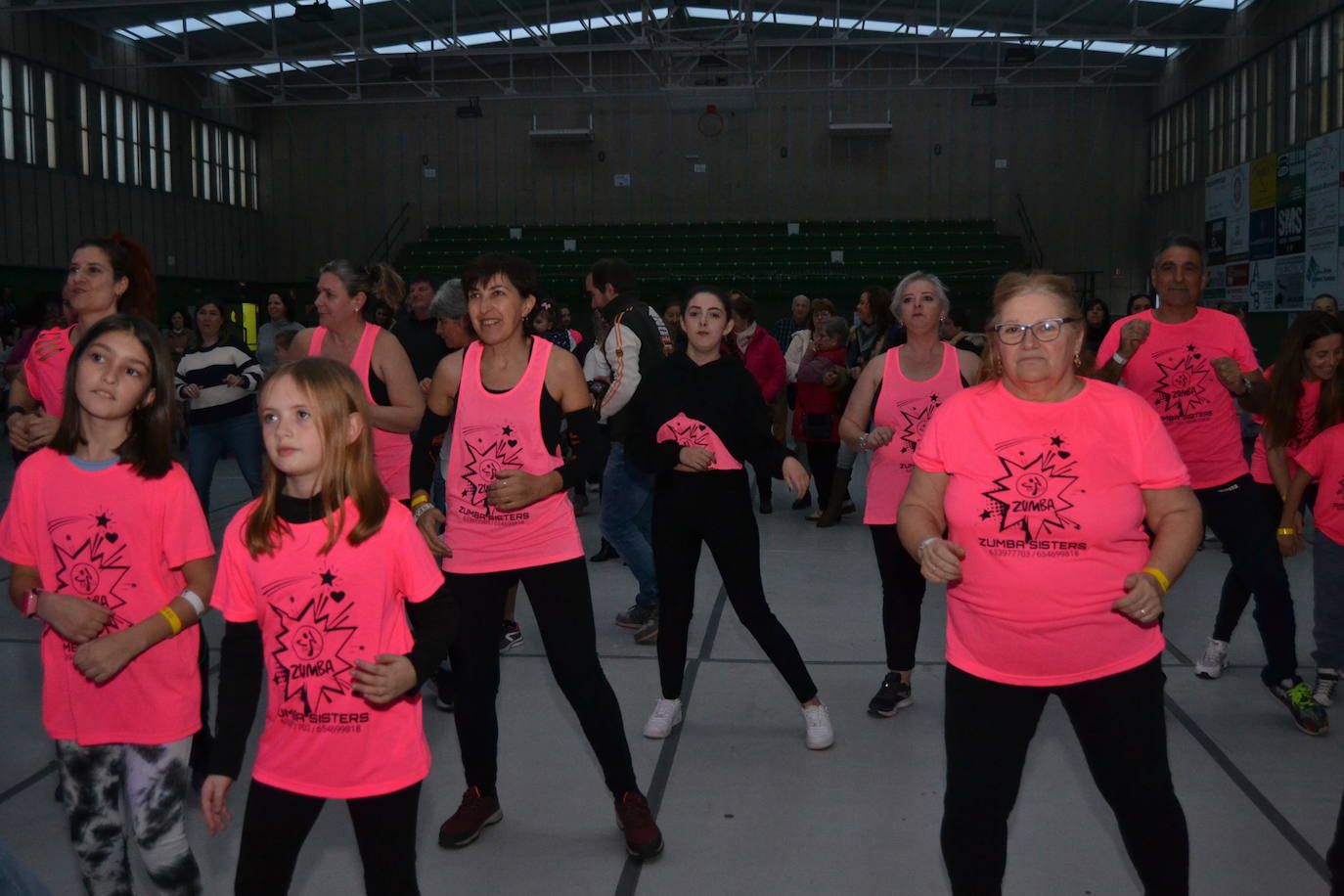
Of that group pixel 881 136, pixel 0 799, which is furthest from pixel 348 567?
pixel 881 136

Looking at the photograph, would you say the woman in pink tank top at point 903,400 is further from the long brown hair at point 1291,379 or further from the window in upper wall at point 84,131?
the window in upper wall at point 84,131

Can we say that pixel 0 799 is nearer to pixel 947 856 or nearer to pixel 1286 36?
pixel 947 856

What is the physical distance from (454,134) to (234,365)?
2343 cm

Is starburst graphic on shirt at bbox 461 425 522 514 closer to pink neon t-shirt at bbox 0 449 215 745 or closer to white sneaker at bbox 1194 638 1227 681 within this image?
pink neon t-shirt at bbox 0 449 215 745

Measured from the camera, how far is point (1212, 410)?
4.14 meters

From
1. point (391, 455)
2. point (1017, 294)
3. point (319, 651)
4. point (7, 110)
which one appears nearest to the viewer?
point (319, 651)

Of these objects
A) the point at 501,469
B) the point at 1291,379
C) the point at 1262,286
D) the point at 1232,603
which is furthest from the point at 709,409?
the point at 1262,286

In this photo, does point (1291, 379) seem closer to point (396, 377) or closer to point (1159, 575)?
point (1159, 575)

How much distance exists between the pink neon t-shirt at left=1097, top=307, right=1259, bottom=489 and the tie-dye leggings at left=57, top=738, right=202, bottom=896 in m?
3.40

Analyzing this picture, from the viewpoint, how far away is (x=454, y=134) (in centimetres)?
2823

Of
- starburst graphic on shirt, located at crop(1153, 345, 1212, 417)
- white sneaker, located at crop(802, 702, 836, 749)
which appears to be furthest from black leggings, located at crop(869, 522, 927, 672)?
starburst graphic on shirt, located at crop(1153, 345, 1212, 417)

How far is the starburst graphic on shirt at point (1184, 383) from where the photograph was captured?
13.7ft

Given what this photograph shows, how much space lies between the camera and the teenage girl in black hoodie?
150 inches

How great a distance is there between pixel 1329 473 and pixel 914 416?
55.1 inches
